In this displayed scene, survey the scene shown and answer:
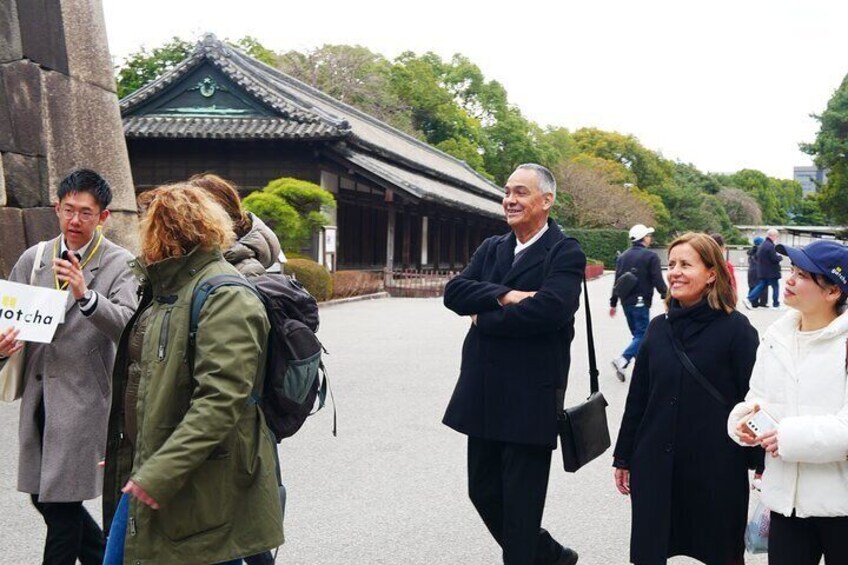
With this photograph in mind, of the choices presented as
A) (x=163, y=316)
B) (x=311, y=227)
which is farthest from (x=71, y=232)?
(x=311, y=227)

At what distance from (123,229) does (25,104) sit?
144 cm

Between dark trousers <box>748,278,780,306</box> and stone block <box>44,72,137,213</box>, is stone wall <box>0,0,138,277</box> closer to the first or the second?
stone block <box>44,72,137,213</box>

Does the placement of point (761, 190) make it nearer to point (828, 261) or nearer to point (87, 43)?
point (87, 43)

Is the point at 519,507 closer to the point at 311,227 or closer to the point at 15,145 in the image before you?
the point at 15,145

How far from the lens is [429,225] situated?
29.1 metres

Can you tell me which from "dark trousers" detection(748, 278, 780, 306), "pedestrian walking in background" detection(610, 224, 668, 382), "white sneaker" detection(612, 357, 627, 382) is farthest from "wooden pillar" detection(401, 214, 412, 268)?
Result: "white sneaker" detection(612, 357, 627, 382)

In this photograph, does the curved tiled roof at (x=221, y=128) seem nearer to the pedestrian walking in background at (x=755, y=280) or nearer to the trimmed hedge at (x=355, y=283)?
the trimmed hedge at (x=355, y=283)

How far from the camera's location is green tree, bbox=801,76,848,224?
37522mm

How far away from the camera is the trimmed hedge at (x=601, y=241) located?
5153 centimetres

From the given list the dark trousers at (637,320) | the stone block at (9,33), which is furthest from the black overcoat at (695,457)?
the stone block at (9,33)

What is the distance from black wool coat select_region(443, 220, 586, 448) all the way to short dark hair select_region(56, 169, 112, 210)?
58.2 inches

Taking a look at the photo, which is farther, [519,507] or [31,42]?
[31,42]

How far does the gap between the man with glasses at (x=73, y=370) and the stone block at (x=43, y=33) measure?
5360mm

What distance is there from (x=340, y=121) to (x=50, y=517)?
656 inches
